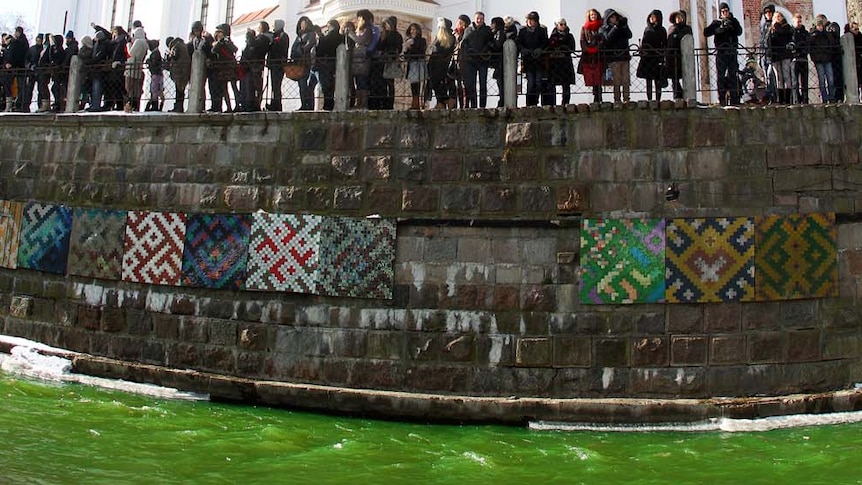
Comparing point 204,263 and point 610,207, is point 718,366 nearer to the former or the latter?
point 610,207

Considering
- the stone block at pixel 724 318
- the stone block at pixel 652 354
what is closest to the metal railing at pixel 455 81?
the stone block at pixel 724 318

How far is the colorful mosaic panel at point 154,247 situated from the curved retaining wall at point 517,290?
1.29ft

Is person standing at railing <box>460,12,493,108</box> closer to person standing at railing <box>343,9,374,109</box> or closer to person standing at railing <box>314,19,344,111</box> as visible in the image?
person standing at railing <box>343,9,374,109</box>

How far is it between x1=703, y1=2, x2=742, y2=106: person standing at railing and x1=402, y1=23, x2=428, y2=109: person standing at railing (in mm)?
4029

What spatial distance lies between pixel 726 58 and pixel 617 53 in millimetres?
1527

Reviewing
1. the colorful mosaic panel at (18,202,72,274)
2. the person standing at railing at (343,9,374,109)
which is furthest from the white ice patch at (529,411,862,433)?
the colorful mosaic panel at (18,202,72,274)

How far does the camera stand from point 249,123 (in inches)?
433

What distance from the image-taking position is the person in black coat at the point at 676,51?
418 inches

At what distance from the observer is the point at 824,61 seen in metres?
10.8

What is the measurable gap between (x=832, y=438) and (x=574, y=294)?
3239 mm

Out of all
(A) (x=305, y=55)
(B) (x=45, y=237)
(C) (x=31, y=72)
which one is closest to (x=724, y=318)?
(A) (x=305, y=55)

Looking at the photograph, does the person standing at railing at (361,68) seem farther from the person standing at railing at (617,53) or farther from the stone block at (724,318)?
the stone block at (724,318)

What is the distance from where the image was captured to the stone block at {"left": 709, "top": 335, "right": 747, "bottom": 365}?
9609mm

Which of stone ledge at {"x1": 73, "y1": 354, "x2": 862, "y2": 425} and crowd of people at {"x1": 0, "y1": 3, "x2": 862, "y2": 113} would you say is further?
crowd of people at {"x1": 0, "y1": 3, "x2": 862, "y2": 113}
